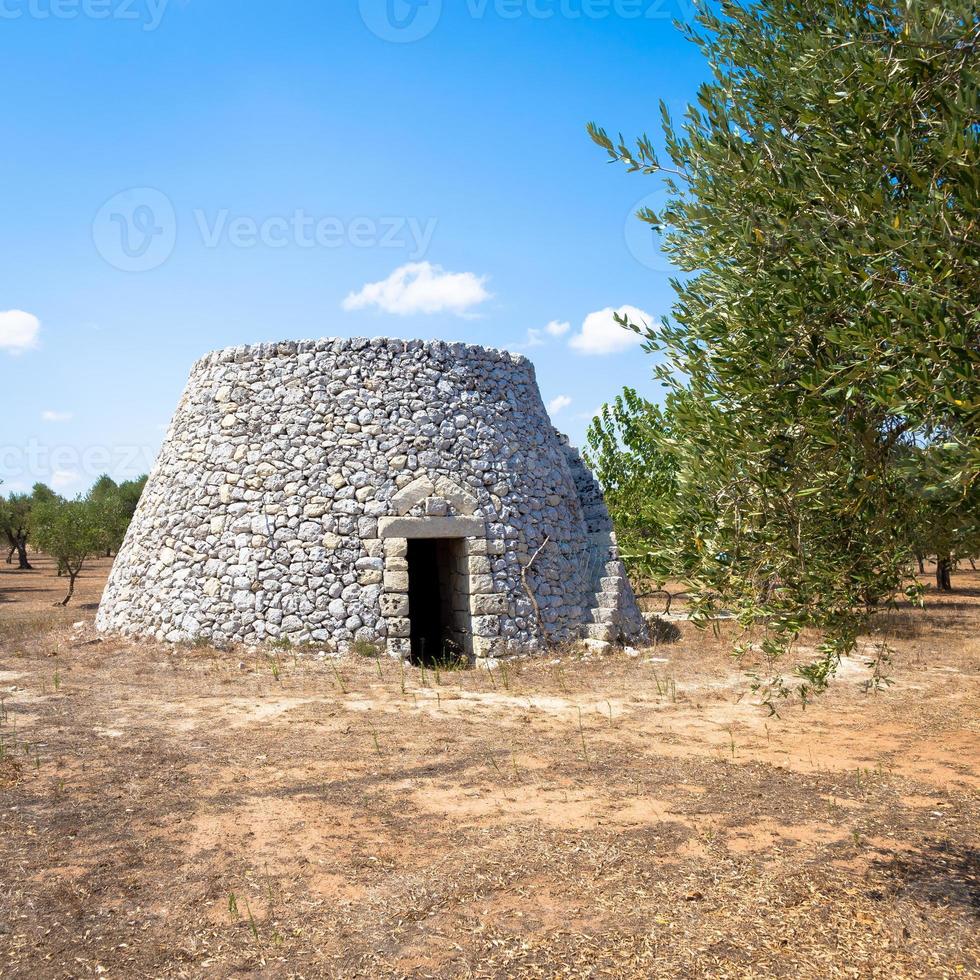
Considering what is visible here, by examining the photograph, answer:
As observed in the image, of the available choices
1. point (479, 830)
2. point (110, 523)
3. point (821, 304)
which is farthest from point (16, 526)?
point (821, 304)

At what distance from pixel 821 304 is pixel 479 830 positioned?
483 cm

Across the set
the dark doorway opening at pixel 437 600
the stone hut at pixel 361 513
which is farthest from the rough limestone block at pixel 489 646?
the dark doorway opening at pixel 437 600

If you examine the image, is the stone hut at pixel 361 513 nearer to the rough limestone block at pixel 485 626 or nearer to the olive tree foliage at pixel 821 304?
the rough limestone block at pixel 485 626

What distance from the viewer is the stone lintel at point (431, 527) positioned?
13.8 metres

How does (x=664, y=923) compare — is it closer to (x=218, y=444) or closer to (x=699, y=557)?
(x=699, y=557)

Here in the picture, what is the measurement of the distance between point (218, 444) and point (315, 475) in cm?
208

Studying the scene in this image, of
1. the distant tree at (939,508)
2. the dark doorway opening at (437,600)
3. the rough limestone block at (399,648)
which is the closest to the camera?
the distant tree at (939,508)

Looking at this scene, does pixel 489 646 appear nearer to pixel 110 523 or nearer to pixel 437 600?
pixel 437 600

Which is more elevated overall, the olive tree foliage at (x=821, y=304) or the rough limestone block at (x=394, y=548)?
the olive tree foliage at (x=821, y=304)

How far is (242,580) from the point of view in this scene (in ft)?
45.2

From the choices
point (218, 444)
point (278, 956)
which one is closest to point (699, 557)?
point (278, 956)

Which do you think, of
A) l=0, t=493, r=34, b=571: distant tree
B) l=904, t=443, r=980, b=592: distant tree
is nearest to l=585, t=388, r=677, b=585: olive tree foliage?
l=904, t=443, r=980, b=592: distant tree

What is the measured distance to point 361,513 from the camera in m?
13.9

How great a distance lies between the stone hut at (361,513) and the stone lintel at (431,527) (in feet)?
0.08
